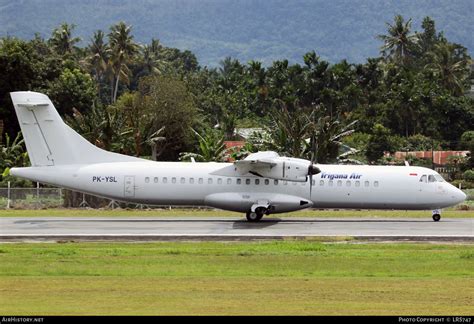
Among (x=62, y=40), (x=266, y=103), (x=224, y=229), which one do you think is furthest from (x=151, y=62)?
(x=224, y=229)

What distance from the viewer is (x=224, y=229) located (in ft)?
108

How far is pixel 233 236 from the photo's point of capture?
29703 millimetres

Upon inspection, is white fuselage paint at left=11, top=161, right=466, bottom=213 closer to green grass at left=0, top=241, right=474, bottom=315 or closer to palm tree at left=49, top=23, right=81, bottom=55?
green grass at left=0, top=241, right=474, bottom=315

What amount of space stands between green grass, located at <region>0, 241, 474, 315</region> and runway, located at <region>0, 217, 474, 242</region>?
1.51 meters

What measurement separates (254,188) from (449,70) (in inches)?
3111

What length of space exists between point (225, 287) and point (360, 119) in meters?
69.8

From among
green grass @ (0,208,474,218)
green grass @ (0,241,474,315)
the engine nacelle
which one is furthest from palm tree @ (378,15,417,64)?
green grass @ (0,241,474,315)

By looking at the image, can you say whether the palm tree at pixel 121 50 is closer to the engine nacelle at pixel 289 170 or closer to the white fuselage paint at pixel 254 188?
the white fuselage paint at pixel 254 188

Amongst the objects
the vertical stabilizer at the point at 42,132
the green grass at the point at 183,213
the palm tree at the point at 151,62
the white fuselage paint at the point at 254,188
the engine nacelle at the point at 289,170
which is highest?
the palm tree at the point at 151,62

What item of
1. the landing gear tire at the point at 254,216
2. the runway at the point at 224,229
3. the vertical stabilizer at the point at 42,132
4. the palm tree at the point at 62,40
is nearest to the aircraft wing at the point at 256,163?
the landing gear tire at the point at 254,216

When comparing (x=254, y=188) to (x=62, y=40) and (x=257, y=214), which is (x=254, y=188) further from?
(x=62, y=40)

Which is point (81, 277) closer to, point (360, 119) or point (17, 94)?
point (17, 94)

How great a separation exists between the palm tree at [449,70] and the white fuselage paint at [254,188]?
2825 inches

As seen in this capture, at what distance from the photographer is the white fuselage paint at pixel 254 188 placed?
3662 cm
